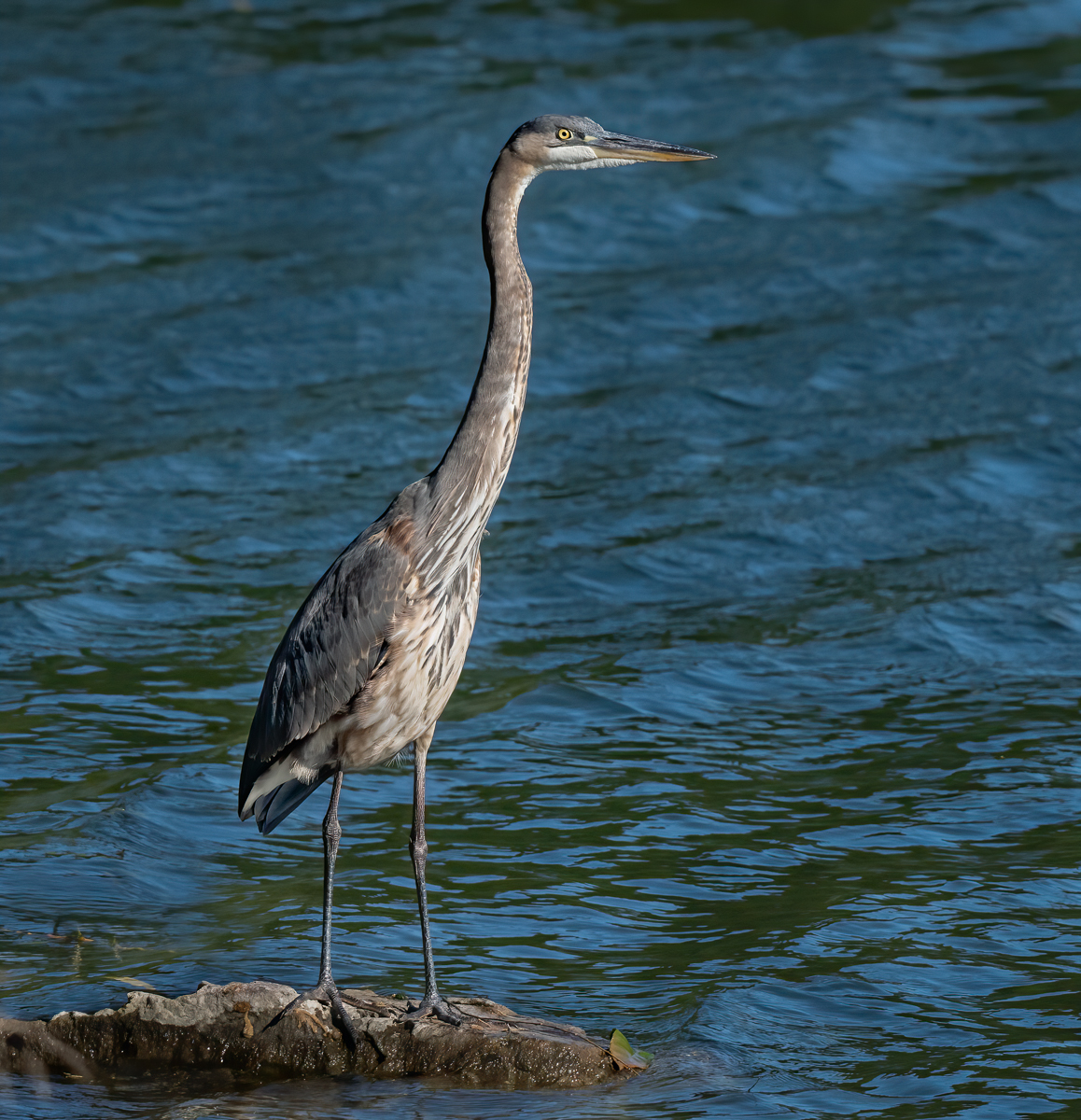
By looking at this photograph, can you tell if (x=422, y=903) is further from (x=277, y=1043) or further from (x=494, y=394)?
(x=494, y=394)

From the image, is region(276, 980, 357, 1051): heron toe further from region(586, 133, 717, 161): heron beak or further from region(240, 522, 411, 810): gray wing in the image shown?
region(586, 133, 717, 161): heron beak

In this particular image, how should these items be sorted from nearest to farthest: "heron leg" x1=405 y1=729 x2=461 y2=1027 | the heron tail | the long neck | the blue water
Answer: "heron leg" x1=405 y1=729 x2=461 y2=1027 < the long neck < the heron tail < the blue water

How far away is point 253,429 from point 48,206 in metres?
5.21

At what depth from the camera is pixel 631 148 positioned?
21.8ft

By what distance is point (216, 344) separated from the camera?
1480 centimetres

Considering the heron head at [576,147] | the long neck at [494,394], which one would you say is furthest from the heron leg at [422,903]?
the heron head at [576,147]

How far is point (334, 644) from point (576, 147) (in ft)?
6.22

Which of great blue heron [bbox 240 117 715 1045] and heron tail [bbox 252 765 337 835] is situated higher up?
great blue heron [bbox 240 117 715 1045]

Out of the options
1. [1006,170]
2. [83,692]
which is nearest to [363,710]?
[83,692]

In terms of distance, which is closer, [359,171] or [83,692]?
[83,692]

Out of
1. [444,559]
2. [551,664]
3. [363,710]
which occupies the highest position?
[444,559]

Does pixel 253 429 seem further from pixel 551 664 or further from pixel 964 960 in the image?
pixel 964 960

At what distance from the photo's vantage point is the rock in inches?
233

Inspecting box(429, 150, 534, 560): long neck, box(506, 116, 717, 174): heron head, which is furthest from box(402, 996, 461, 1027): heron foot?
box(506, 116, 717, 174): heron head
